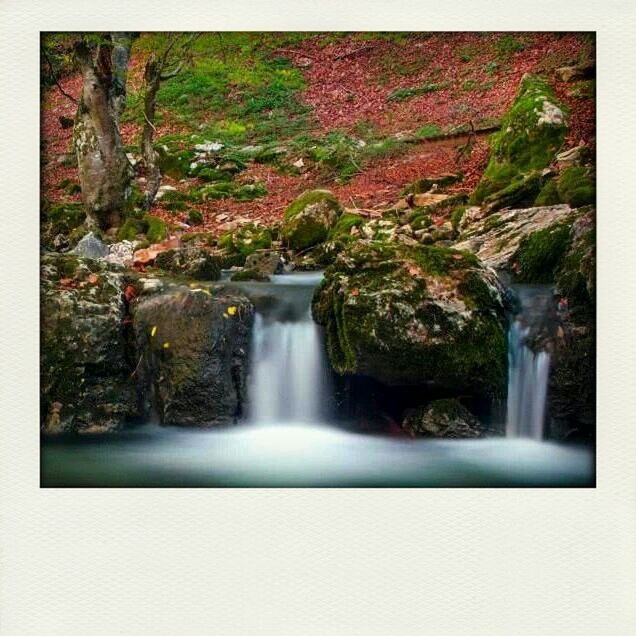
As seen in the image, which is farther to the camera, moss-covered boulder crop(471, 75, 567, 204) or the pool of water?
moss-covered boulder crop(471, 75, 567, 204)

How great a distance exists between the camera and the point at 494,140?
12.0ft

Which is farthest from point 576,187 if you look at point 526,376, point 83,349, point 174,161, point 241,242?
point 83,349

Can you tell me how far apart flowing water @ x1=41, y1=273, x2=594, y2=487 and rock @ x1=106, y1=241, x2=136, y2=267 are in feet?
2.07

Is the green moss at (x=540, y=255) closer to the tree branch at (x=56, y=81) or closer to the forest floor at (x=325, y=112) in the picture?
the forest floor at (x=325, y=112)

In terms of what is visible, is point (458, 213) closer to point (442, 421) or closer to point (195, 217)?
point (442, 421)

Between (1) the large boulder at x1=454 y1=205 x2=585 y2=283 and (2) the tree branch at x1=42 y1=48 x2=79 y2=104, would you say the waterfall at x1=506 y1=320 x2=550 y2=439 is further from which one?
(2) the tree branch at x1=42 y1=48 x2=79 y2=104

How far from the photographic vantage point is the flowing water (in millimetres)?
3422

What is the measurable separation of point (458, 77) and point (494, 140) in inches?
14.9

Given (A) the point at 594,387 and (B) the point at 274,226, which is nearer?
(A) the point at 594,387

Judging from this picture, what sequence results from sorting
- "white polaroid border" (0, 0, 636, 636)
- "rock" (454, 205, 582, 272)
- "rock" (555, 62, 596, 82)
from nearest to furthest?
"white polaroid border" (0, 0, 636, 636), "rock" (555, 62, 596, 82), "rock" (454, 205, 582, 272)

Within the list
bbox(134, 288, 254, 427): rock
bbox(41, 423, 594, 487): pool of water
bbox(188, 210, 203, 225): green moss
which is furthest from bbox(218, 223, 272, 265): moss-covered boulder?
bbox(41, 423, 594, 487): pool of water
